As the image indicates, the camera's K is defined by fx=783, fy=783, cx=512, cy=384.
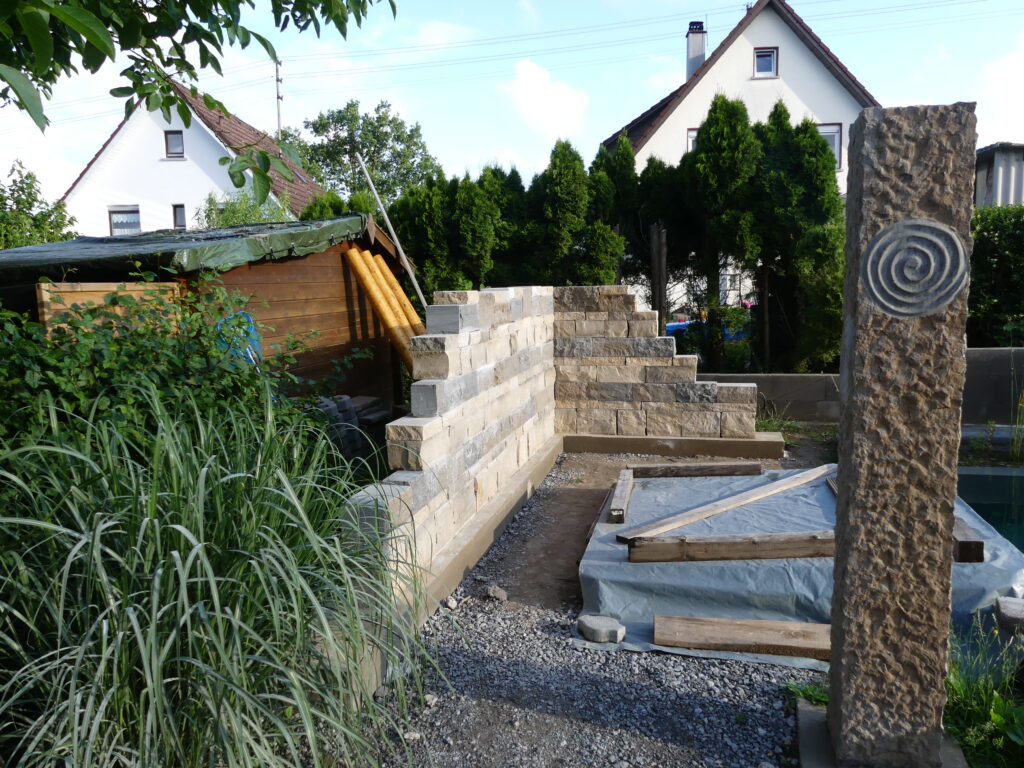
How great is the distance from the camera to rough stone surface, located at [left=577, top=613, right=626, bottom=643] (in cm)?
360

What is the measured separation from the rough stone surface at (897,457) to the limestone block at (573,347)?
4.96 metres

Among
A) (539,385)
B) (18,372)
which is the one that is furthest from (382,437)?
(18,372)

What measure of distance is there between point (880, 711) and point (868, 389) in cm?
99

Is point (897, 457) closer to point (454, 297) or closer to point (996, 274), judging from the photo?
point (454, 297)

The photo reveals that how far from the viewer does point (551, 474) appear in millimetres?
6770

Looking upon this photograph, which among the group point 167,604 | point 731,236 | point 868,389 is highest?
point 731,236

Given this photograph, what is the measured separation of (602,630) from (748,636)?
643 millimetres

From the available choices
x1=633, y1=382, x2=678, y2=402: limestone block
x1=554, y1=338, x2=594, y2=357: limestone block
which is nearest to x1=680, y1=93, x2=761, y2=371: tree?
x1=633, y1=382, x2=678, y2=402: limestone block

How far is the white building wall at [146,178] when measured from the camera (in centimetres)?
2078

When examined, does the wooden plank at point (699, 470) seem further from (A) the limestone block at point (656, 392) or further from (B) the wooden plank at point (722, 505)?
(A) the limestone block at point (656, 392)

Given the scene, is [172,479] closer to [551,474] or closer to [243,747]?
[243,747]

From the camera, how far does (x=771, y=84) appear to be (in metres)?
18.1

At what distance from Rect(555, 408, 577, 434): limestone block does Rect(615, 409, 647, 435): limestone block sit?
0.44 m

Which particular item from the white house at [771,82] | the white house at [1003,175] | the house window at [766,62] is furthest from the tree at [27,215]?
the white house at [1003,175]
